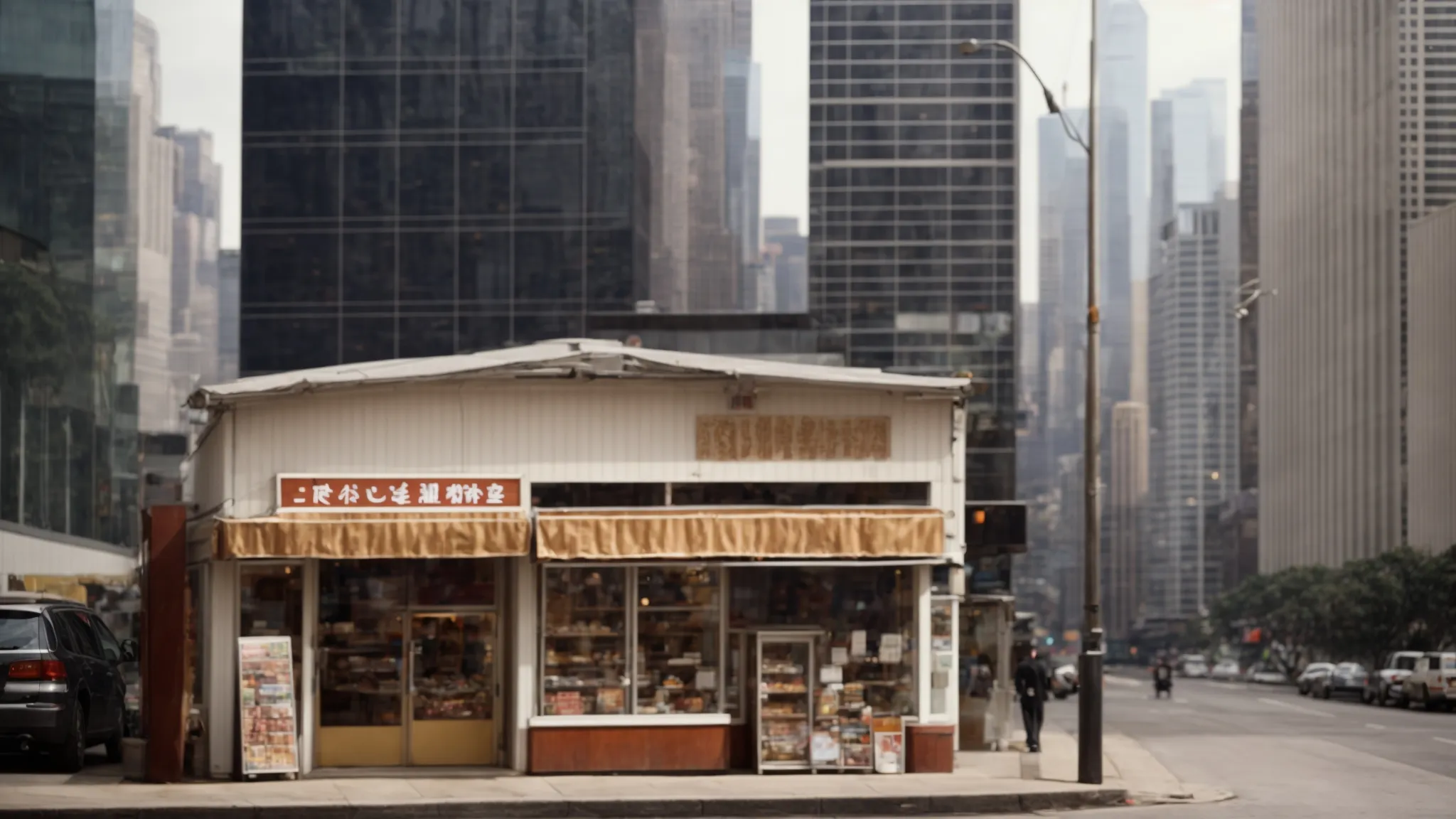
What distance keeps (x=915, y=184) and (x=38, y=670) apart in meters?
90.5

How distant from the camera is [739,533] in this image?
73.0 ft

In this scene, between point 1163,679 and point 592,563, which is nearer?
point 592,563

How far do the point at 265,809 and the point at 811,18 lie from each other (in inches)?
3791

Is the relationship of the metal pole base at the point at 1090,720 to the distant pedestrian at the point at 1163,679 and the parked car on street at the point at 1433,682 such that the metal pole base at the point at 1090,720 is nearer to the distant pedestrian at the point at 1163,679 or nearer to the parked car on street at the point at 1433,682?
the parked car on street at the point at 1433,682

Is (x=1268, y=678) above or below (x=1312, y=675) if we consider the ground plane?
below

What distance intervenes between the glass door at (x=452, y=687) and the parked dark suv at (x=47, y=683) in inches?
161

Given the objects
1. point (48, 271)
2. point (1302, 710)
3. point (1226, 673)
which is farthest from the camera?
point (1226, 673)

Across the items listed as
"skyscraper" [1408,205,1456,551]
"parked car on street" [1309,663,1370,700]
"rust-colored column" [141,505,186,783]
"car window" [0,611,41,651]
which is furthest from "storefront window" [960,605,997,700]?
"skyscraper" [1408,205,1456,551]

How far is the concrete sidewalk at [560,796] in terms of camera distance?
18.7 metres

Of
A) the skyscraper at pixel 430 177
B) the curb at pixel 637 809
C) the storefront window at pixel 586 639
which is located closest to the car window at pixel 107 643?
the storefront window at pixel 586 639

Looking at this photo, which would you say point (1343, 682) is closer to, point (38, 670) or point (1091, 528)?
point (1091, 528)

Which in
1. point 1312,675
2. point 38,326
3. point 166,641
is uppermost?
point 38,326

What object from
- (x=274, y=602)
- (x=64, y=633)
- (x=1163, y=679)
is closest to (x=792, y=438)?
(x=274, y=602)

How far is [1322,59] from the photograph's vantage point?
147375 millimetres
